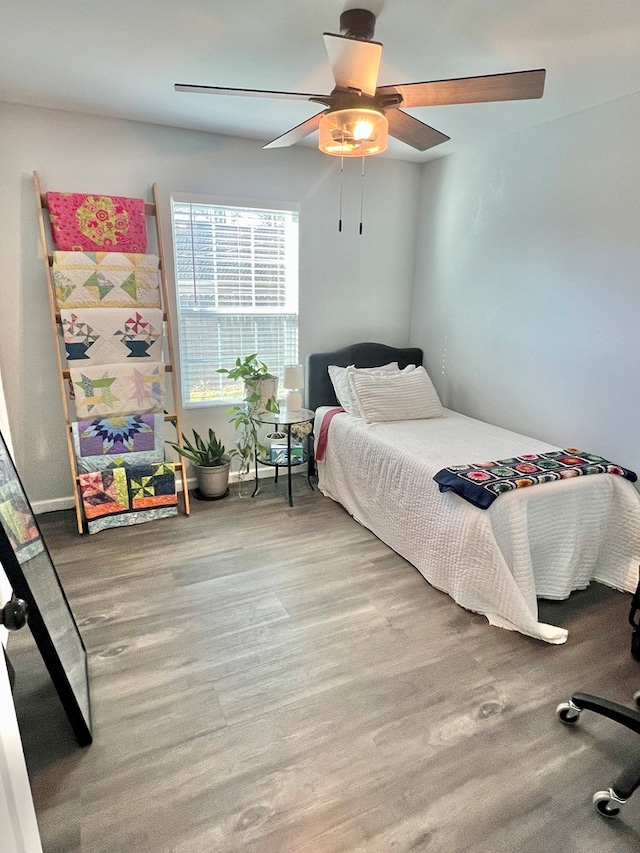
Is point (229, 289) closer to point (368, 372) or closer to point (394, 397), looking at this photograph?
point (368, 372)

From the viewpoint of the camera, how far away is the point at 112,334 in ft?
9.64

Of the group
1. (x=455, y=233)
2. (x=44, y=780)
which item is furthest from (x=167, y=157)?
(x=44, y=780)

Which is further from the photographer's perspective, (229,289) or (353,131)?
(229,289)

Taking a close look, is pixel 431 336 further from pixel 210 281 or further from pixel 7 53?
pixel 7 53

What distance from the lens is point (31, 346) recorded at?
296 cm

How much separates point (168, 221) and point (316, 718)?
2966 mm

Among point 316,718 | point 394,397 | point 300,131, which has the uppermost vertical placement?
point 300,131

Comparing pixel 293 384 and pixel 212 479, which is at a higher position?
pixel 293 384

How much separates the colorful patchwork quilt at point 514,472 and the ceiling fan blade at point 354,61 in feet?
5.36

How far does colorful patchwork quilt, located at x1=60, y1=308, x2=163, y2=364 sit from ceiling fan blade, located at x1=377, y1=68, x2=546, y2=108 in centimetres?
194

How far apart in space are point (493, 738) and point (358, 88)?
2.28 metres

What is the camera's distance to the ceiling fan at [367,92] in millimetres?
1504

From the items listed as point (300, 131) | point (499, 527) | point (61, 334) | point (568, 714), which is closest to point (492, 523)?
point (499, 527)

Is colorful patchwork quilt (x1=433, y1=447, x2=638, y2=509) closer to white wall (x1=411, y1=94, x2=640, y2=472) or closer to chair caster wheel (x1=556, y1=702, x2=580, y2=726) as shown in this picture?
white wall (x1=411, y1=94, x2=640, y2=472)
